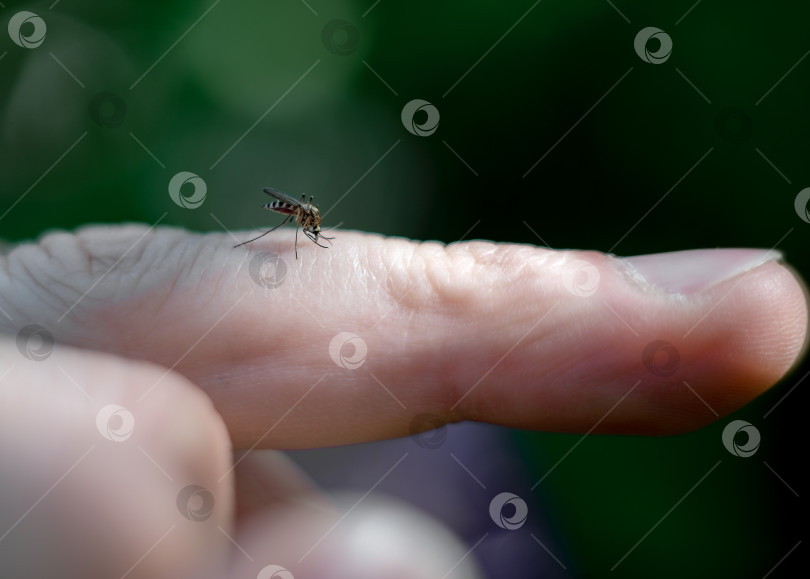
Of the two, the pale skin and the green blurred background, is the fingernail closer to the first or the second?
the pale skin

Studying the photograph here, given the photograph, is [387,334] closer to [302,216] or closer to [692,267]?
[302,216]

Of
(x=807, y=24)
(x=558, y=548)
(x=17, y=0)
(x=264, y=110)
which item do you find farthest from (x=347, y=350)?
(x=17, y=0)

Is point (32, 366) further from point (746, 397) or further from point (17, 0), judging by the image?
point (17, 0)

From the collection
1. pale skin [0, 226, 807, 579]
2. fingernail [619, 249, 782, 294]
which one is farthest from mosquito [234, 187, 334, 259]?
fingernail [619, 249, 782, 294]

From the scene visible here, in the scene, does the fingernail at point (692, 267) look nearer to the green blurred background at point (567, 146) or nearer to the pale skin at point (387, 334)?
the pale skin at point (387, 334)

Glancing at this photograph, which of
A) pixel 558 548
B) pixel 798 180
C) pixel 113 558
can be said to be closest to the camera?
pixel 113 558

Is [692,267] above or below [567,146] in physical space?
below

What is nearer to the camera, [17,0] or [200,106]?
[17,0]

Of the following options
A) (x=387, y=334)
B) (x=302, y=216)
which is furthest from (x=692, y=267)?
(x=302, y=216)

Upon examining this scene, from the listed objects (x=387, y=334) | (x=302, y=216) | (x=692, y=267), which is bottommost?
(x=692, y=267)
